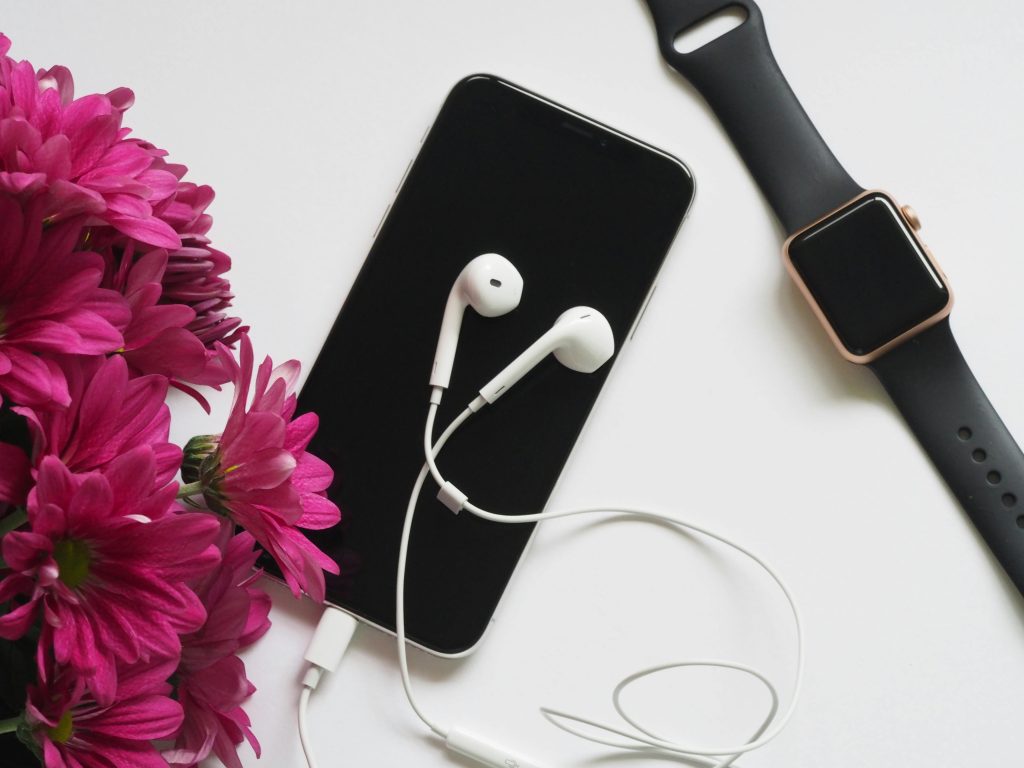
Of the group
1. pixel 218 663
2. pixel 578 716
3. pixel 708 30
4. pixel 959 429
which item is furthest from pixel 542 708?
pixel 708 30

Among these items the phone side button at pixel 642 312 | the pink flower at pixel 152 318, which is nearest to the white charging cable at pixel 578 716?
the phone side button at pixel 642 312

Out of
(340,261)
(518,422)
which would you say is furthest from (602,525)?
(340,261)

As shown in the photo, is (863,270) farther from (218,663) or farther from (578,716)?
(218,663)

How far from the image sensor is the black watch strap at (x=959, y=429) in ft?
1.92

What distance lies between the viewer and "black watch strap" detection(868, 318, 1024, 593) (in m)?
0.58

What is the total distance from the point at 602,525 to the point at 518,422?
88 mm

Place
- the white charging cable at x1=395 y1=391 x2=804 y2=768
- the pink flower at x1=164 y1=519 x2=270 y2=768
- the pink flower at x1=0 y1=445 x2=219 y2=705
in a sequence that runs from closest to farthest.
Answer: the pink flower at x1=0 y1=445 x2=219 y2=705
the pink flower at x1=164 y1=519 x2=270 y2=768
the white charging cable at x1=395 y1=391 x2=804 y2=768

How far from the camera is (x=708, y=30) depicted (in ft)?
2.02

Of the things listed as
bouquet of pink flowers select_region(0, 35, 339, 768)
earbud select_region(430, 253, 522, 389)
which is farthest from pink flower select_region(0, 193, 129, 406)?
earbud select_region(430, 253, 522, 389)

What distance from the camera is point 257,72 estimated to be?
1.99ft

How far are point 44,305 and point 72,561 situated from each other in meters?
0.09

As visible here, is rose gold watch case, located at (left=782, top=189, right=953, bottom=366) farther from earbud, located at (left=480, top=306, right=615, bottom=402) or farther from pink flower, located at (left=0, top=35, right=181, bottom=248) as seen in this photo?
pink flower, located at (left=0, top=35, right=181, bottom=248)

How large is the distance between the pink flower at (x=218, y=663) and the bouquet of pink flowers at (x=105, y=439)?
0.02 metres

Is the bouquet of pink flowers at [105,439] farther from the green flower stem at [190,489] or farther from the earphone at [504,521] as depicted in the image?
the earphone at [504,521]
